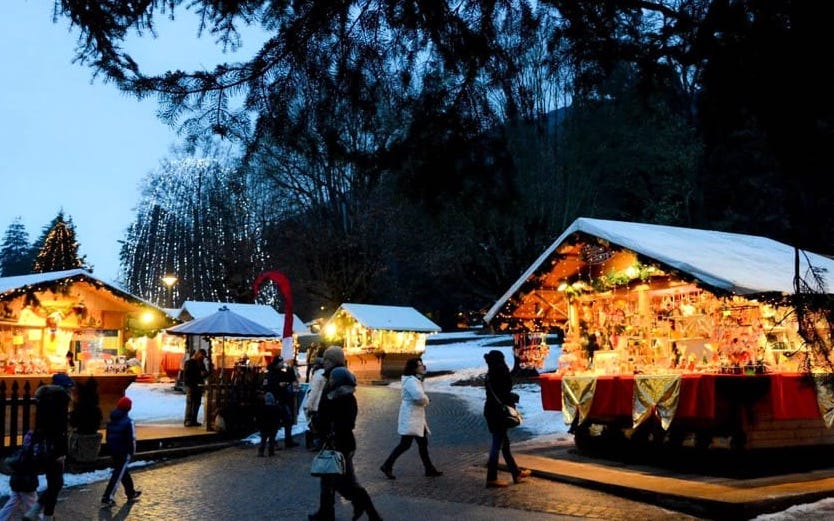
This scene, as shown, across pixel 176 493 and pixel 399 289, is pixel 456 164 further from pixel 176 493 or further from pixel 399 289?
pixel 399 289

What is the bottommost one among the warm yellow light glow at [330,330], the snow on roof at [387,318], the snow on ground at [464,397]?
the snow on ground at [464,397]

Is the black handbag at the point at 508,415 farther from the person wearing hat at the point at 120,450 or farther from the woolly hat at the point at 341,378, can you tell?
the person wearing hat at the point at 120,450

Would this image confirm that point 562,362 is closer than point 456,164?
No

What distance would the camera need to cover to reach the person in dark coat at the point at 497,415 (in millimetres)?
10367

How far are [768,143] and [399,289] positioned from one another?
173 feet

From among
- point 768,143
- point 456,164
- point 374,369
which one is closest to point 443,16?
point 456,164

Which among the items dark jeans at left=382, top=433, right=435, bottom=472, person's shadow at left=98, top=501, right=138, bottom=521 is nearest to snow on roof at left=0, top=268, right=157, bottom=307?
person's shadow at left=98, top=501, right=138, bottom=521

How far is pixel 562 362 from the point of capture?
1432 centimetres

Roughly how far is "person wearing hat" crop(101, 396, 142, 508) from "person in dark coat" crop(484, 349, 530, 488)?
4.76 meters

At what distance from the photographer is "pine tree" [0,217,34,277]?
4062 inches

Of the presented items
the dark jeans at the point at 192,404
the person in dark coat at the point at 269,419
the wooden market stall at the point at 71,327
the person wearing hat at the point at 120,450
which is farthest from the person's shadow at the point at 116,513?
the dark jeans at the point at 192,404

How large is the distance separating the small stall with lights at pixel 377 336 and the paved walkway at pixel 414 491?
2402 cm

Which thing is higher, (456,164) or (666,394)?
(456,164)

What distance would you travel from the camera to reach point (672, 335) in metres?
12.8
